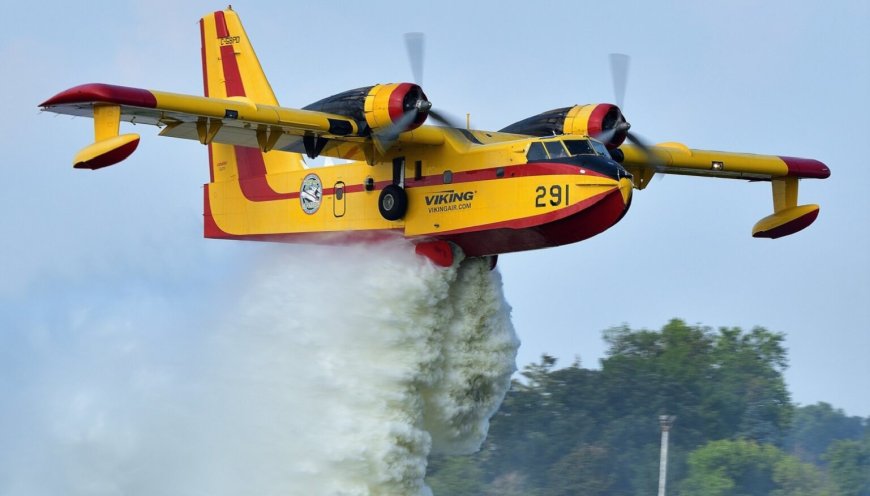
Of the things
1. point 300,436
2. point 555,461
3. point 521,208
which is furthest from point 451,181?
point 555,461

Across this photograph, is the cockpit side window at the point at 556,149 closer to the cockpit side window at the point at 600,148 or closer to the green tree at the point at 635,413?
the cockpit side window at the point at 600,148

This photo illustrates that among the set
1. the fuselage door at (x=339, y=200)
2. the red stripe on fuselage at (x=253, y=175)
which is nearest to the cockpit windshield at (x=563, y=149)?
the fuselage door at (x=339, y=200)

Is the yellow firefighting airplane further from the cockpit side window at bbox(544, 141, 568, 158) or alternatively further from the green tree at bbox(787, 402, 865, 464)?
the green tree at bbox(787, 402, 865, 464)

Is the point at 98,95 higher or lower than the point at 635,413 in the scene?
higher

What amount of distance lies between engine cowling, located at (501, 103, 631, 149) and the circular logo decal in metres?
3.36

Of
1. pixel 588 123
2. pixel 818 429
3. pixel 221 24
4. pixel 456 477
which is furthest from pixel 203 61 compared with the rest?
pixel 818 429

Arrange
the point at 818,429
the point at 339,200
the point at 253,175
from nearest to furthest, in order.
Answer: the point at 339,200 → the point at 253,175 → the point at 818,429

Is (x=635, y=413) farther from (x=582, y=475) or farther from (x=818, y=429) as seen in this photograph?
(x=818, y=429)

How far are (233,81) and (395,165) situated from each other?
4957mm

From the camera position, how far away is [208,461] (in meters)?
23.4

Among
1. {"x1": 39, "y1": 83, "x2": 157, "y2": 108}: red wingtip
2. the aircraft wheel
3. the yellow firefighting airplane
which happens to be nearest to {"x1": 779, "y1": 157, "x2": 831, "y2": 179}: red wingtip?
the yellow firefighting airplane

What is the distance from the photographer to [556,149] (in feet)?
A: 68.2

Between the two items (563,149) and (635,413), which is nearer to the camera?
(563,149)

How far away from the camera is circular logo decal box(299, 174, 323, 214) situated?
23.1 m
